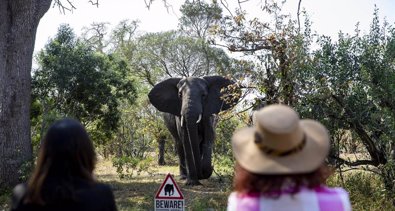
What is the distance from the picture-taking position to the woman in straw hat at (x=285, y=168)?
2.55m

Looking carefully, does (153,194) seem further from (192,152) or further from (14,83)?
(14,83)

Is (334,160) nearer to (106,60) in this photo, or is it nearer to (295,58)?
(295,58)

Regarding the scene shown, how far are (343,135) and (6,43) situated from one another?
855 centimetres

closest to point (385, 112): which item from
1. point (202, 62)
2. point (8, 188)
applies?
point (8, 188)

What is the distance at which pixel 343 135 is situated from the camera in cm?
933

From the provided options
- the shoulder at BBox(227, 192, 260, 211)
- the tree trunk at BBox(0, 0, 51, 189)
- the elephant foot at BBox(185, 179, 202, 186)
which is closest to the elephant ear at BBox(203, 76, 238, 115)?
the elephant foot at BBox(185, 179, 202, 186)

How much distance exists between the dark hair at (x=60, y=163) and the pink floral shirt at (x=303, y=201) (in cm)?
95

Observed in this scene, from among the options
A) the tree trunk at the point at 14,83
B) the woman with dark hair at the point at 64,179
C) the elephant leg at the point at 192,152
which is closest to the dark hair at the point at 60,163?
the woman with dark hair at the point at 64,179

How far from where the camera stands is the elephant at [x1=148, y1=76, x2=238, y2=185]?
13781 mm

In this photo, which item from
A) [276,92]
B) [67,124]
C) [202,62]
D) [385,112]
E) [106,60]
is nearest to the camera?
[67,124]

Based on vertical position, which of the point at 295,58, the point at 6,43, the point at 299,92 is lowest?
the point at 299,92

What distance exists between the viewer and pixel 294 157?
101 inches

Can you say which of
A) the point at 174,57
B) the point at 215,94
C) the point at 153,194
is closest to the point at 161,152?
the point at 174,57

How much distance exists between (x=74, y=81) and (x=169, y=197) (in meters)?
12.0
